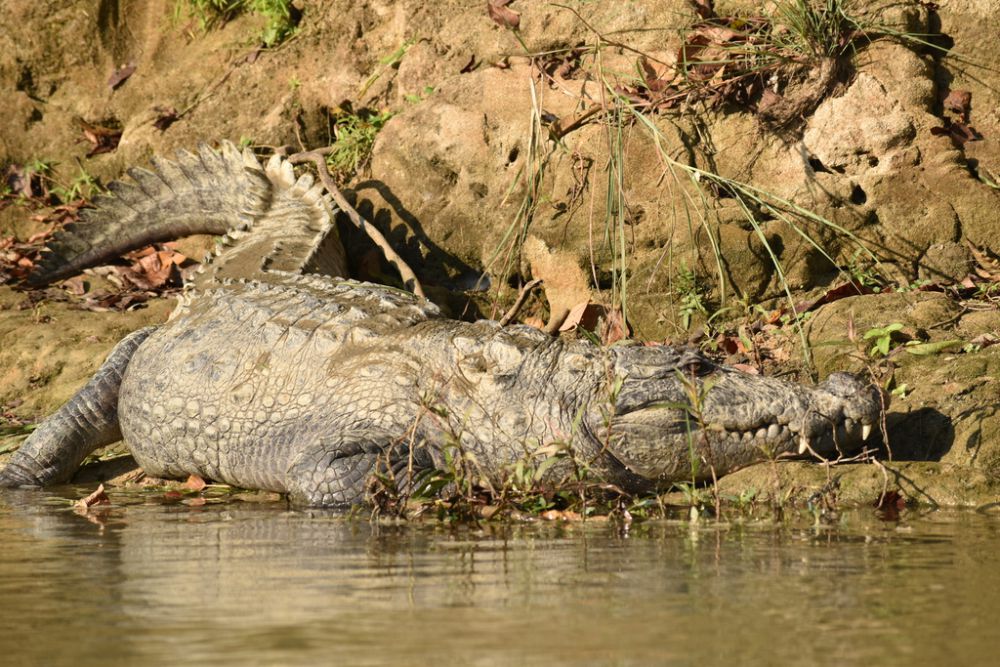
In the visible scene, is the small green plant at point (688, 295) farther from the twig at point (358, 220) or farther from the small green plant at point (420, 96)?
the small green plant at point (420, 96)

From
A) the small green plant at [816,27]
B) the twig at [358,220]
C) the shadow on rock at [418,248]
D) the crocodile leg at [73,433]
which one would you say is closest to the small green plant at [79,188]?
the twig at [358,220]

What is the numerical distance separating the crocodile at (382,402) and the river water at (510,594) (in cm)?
66

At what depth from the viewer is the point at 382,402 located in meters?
6.08

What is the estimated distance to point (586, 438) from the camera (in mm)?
5832

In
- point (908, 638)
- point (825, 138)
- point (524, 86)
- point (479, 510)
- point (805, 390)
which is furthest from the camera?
point (524, 86)

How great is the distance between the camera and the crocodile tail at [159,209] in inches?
363

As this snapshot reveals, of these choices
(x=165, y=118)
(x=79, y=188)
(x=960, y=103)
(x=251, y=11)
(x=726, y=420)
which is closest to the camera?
(x=726, y=420)

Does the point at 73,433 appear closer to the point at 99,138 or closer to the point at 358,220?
the point at 358,220

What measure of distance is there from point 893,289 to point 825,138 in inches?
43.5

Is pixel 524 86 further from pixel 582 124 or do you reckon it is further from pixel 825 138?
pixel 825 138

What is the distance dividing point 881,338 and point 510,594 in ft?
11.9

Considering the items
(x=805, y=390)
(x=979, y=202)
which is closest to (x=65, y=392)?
(x=805, y=390)

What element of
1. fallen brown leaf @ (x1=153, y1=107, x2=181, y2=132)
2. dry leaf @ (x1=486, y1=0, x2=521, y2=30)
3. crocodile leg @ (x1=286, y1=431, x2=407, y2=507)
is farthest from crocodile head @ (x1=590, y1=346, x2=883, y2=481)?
fallen brown leaf @ (x1=153, y1=107, x2=181, y2=132)

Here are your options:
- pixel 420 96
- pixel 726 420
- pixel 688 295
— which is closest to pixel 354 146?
pixel 420 96
